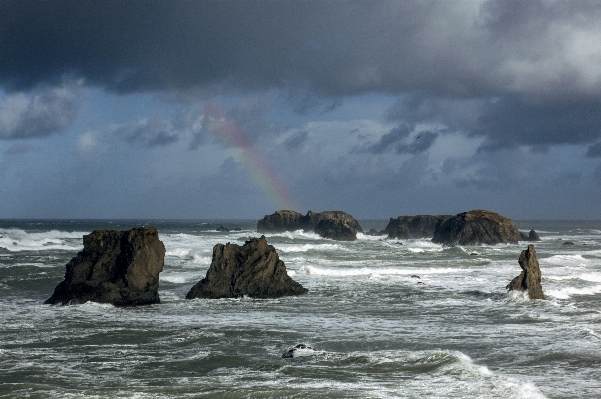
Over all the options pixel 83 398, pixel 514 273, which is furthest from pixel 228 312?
pixel 514 273

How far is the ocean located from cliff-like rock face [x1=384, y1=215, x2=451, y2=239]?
221 ft

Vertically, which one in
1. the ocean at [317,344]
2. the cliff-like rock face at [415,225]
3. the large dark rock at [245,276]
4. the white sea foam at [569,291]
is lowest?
the ocean at [317,344]

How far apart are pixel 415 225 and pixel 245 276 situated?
3155 inches

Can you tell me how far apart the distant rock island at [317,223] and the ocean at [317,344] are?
2514 inches

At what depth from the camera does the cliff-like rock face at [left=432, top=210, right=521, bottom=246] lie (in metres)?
78.8

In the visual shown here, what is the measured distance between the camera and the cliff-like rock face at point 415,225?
325ft

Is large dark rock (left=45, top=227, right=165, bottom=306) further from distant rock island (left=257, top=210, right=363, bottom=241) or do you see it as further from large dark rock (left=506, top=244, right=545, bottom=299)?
distant rock island (left=257, top=210, right=363, bottom=241)

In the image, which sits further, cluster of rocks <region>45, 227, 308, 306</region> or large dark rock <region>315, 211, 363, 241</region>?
large dark rock <region>315, 211, 363, 241</region>

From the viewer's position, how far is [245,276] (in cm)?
2717

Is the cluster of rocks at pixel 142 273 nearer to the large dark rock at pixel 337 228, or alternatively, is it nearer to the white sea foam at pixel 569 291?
the white sea foam at pixel 569 291

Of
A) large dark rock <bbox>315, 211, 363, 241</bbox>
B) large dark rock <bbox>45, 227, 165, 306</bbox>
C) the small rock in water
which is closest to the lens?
the small rock in water

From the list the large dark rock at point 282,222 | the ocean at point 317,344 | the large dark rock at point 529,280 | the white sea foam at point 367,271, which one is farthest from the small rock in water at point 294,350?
the large dark rock at point 282,222

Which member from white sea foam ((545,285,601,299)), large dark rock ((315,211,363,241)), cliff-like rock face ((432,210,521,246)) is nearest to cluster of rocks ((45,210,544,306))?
white sea foam ((545,285,601,299))

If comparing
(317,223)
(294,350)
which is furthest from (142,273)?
(317,223)
